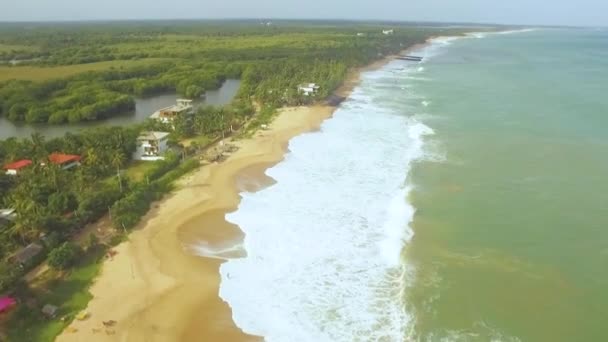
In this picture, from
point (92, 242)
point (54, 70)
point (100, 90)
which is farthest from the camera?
point (54, 70)

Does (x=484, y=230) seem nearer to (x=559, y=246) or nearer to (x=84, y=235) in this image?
(x=559, y=246)

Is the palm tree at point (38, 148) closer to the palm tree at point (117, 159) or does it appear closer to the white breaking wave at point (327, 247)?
the palm tree at point (117, 159)

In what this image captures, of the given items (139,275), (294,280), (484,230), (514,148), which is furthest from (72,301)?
(514,148)

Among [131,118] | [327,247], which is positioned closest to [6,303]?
[327,247]

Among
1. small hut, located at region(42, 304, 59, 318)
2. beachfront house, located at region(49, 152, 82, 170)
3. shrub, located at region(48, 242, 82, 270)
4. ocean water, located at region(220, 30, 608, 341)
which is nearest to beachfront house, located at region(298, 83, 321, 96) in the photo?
ocean water, located at region(220, 30, 608, 341)

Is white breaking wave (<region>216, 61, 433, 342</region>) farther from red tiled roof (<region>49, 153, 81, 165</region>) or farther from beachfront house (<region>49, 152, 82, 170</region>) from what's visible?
red tiled roof (<region>49, 153, 81, 165</region>)

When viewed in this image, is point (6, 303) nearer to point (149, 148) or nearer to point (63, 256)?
point (63, 256)
